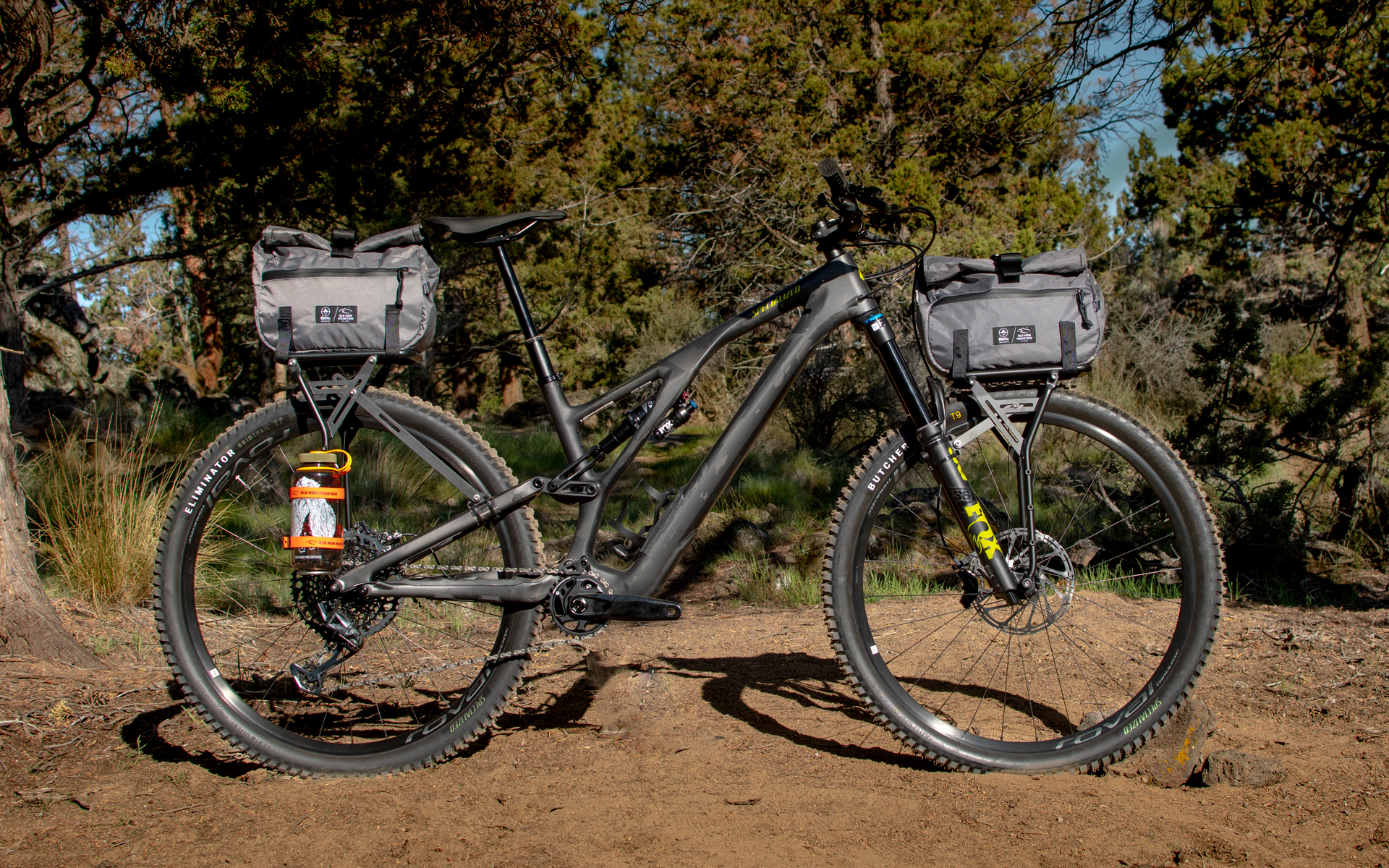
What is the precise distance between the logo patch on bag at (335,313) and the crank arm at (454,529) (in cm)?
66

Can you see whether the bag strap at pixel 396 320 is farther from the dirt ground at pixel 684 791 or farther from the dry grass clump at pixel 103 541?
the dry grass clump at pixel 103 541

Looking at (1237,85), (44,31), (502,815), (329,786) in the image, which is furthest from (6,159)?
(1237,85)

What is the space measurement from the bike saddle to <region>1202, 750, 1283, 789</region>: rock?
7.83ft

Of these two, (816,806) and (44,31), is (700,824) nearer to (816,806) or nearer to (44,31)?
(816,806)

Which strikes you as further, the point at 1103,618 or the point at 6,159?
the point at 6,159

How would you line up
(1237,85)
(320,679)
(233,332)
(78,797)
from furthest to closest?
(233,332) → (1237,85) → (320,679) → (78,797)

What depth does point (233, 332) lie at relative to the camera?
18.8 metres

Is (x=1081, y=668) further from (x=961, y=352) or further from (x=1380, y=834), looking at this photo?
(x=961, y=352)

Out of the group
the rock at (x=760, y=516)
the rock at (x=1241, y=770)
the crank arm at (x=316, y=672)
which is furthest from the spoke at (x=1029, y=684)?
the rock at (x=760, y=516)

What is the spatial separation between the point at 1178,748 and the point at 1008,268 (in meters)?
1.44

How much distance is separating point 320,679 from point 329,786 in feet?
1.00

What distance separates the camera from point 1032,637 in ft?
12.9

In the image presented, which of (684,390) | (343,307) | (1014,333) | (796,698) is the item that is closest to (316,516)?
(343,307)

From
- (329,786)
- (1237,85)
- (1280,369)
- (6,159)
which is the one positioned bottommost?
(329,786)
